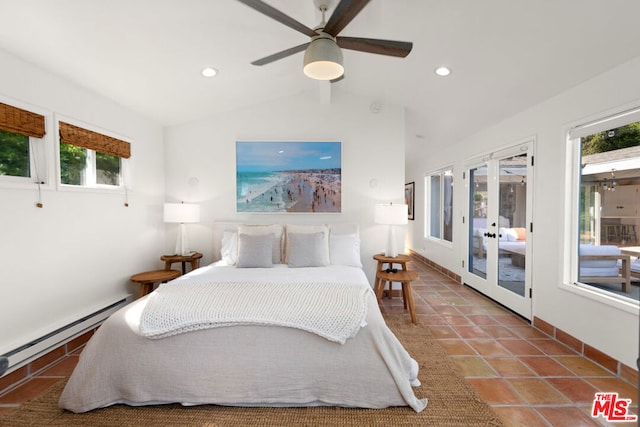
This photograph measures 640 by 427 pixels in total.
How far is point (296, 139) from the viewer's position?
13.3 ft

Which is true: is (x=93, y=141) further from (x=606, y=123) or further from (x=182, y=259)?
(x=606, y=123)

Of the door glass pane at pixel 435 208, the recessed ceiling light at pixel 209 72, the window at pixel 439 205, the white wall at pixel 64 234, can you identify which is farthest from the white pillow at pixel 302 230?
the door glass pane at pixel 435 208

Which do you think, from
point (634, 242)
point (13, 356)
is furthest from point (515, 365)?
point (13, 356)

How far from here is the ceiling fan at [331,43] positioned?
1.72m

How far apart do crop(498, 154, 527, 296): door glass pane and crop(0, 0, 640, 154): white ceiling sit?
0.68 meters

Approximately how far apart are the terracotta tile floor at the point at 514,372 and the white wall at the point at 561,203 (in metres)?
0.24

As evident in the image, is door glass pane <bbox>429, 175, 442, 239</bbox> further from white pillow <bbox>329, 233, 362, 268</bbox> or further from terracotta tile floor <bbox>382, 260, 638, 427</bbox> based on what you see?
white pillow <bbox>329, 233, 362, 268</bbox>

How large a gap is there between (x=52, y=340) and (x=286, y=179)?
2820mm

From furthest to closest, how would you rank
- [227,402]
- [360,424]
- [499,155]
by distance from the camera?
[499,155], [227,402], [360,424]

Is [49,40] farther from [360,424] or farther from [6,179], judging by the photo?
[360,424]

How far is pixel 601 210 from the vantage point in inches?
97.5

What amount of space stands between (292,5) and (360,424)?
3022mm

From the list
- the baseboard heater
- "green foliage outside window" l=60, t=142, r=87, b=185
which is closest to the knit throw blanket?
the baseboard heater

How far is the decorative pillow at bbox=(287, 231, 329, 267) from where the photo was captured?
Answer: 3249mm
